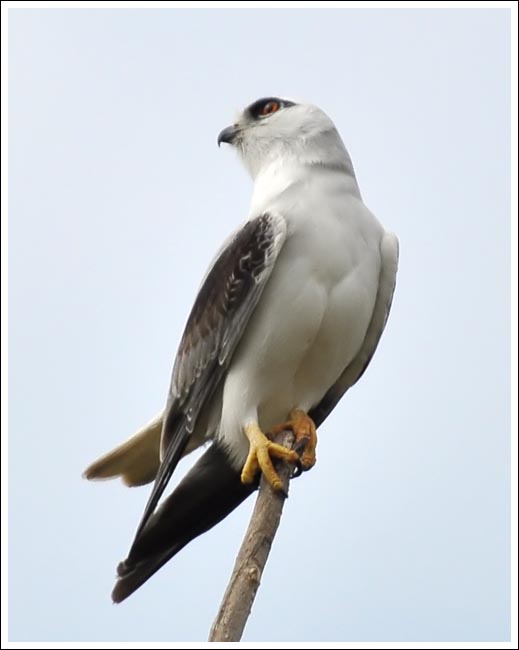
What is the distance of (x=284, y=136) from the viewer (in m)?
6.98

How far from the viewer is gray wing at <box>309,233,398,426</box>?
255 inches

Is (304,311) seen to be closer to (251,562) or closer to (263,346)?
(263,346)

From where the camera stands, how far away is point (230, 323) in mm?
6102

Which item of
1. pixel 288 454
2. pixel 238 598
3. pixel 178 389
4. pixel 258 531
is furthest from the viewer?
pixel 178 389

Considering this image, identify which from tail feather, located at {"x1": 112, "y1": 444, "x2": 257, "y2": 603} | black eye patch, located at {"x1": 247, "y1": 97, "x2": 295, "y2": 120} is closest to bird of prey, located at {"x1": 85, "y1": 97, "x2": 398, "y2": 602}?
tail feather, located at {"x1": 112, "y1": 444, "x2": 257, "y2": 603}

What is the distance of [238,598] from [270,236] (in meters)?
1.98

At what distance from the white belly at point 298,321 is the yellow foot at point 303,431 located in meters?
0.15

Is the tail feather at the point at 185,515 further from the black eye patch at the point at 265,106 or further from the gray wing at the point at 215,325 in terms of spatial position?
the black eye patch at the point at 265,106

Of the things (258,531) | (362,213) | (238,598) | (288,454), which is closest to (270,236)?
(362,213)

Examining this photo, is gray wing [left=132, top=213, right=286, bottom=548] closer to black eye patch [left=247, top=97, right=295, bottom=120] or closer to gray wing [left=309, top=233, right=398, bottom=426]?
gray wing [left=309, top=233, right=398, bottom=426]

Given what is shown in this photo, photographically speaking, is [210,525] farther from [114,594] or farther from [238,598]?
[238,598]

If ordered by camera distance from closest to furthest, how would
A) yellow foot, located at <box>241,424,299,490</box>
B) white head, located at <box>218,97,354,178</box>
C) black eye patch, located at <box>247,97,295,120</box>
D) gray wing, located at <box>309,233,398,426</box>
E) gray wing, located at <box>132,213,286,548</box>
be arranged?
yellow foot, located at <box>241,424,299,490</box> < gray wing, located at <box>132,213,286,548</box> < gray wing, located at <box>309,233,398,426</box> < white head, located at <box>218,97,354,178</box> < black eye patch, located at <box>247,97,295,120</box>

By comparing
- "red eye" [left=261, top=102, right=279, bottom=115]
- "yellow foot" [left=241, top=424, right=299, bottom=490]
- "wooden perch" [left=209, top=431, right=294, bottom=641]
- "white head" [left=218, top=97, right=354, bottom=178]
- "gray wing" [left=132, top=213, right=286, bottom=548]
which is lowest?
"wooden perch" [left=209, top=431, right=294, bottom=641]

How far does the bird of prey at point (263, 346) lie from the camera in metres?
6.04
